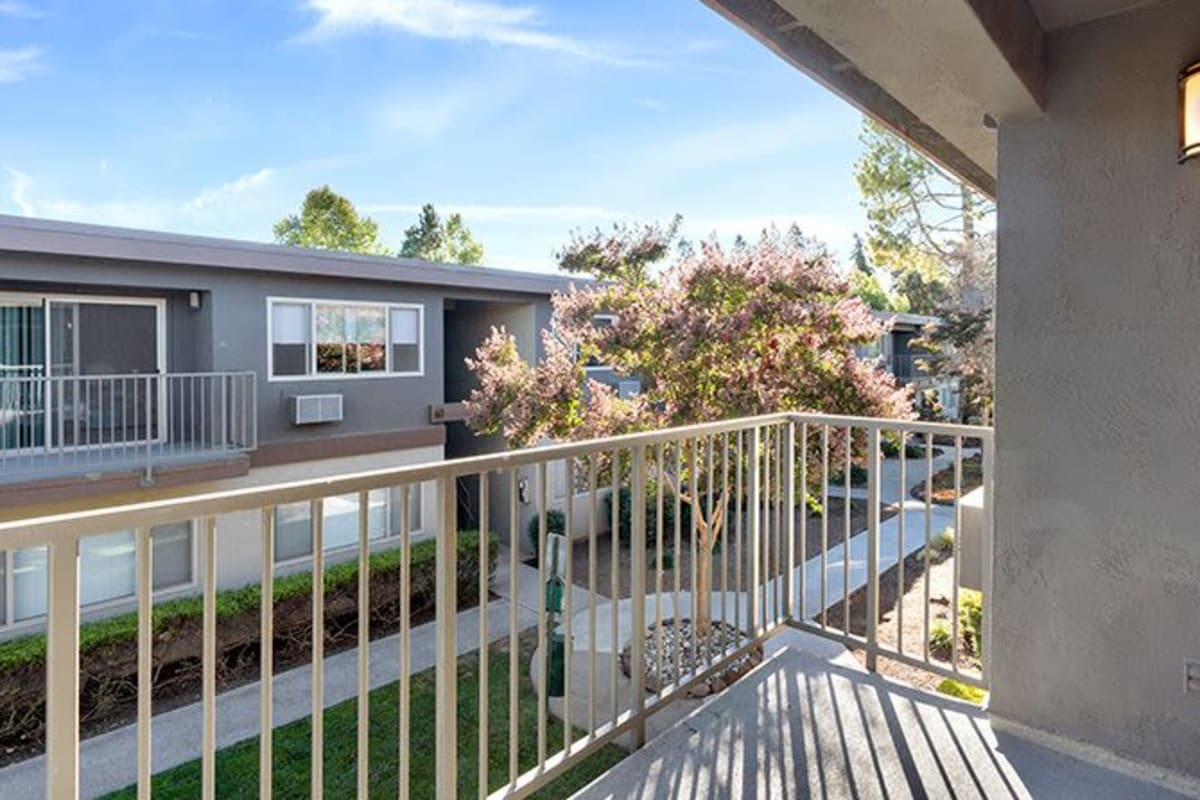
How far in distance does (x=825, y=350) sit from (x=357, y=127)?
26.1m

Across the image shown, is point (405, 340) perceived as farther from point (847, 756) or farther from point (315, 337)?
point (847, 756)

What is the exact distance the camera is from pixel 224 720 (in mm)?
5520

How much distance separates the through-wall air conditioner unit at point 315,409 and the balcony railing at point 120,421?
1.71 feet

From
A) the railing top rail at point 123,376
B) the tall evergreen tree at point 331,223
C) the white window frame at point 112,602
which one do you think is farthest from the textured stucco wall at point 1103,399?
the tall evergreen tree at point 331,223

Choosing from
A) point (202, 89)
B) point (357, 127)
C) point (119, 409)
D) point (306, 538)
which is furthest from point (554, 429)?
point (357, 127)

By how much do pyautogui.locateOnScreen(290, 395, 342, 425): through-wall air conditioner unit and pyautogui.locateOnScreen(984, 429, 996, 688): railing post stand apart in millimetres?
7951

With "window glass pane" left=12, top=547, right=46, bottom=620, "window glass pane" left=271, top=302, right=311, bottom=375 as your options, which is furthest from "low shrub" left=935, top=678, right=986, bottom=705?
"window glass pane" left=12, top=547, right=46, bottom=620

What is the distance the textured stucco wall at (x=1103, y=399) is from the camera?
202 centimetres

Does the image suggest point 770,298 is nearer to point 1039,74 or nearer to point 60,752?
point 1039,74

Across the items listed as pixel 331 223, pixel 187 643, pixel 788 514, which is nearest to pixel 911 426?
pixel 788 514

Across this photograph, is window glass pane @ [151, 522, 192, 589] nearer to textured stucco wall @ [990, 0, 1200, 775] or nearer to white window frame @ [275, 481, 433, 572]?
white window frame @ [275, 481, 433, 572]

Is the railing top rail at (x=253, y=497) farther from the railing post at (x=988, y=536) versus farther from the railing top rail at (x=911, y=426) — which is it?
the railing post at (x=988, y=536)

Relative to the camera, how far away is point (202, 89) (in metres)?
22.5

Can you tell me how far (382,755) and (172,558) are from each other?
14.4ft
